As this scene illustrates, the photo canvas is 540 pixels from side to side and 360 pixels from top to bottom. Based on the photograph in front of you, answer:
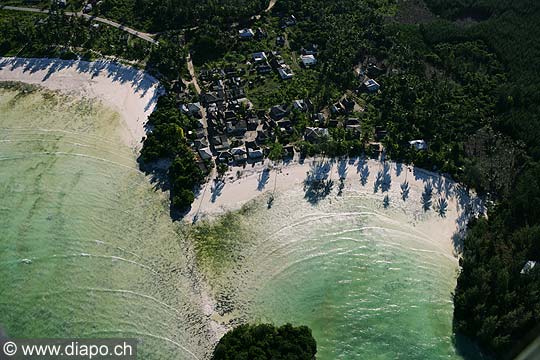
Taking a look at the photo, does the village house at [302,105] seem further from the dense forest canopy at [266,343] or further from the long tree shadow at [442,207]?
the dense forest canopy at [266,343]

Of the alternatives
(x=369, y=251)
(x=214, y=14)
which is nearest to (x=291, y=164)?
(x=369, y=251)

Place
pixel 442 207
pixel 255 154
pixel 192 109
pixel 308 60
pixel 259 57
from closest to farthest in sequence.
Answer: pixel 442 207 → pixel 255 154 → pixel 192 109 → pixel 308 60 → pixel 259 57

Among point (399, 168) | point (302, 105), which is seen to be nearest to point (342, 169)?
point (399, 168)

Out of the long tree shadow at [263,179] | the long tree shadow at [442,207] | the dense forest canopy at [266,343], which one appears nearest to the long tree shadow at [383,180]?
the long tree shadow at [442,207]

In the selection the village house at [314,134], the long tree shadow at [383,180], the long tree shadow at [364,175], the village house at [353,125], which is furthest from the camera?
the village house at [353,125]

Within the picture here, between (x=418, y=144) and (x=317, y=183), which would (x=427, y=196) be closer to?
(x=418, y=144)

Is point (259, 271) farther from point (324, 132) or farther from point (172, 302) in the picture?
point (324, 132)

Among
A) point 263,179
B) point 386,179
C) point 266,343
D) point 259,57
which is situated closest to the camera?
point 266,343
